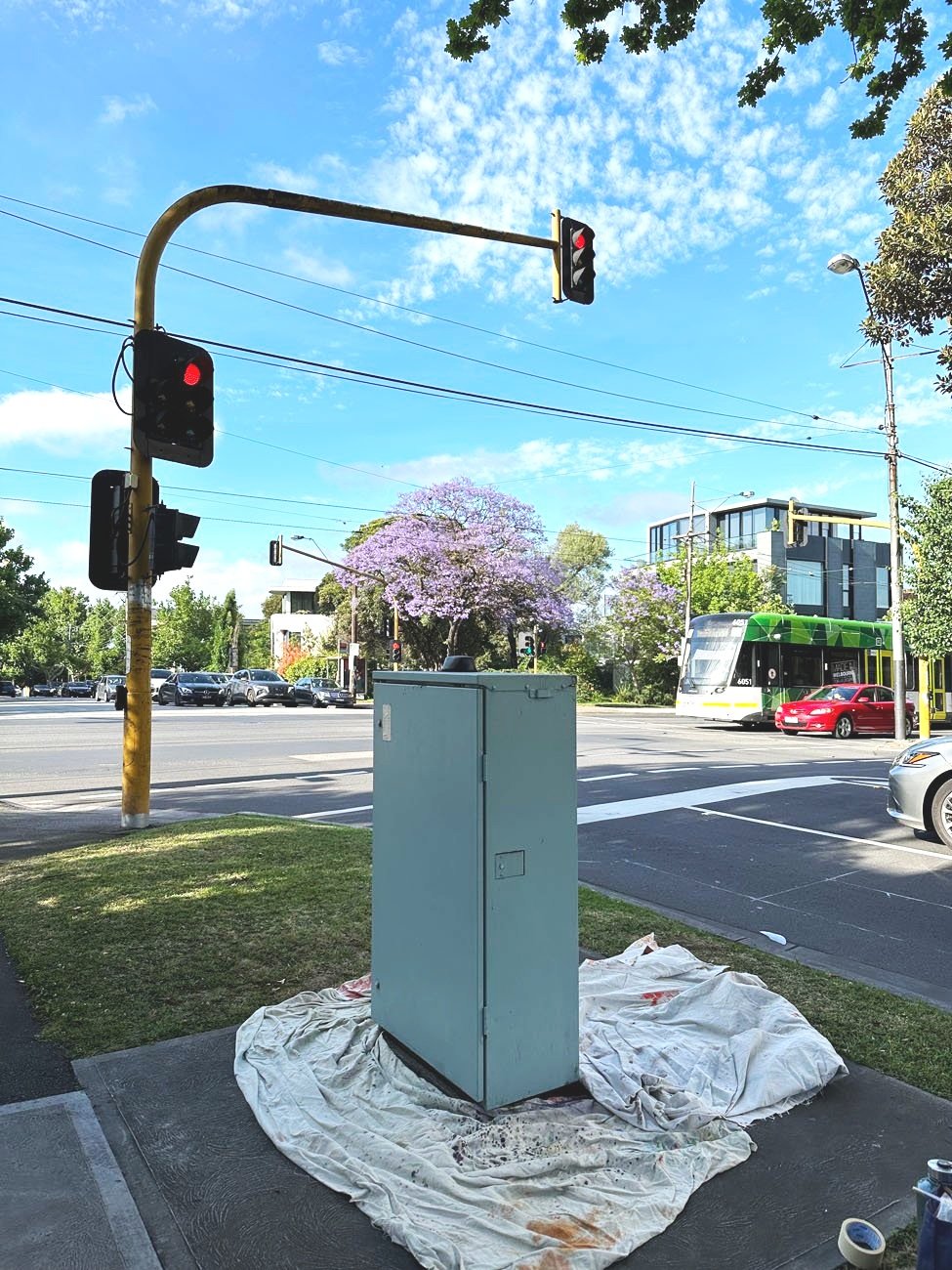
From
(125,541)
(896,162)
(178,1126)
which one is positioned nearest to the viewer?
(178,1126)

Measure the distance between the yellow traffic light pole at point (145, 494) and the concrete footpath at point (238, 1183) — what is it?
5.23m

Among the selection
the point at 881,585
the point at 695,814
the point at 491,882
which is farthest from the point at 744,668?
the point at 881,585

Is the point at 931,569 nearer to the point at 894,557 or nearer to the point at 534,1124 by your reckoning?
the point at 894,557

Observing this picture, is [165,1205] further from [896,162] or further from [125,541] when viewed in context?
[896,162]

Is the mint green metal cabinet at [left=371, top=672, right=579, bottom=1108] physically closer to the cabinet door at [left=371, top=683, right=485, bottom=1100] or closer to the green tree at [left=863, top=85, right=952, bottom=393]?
the cabinet door at [left=371, top=683, right=485, bottom=1100]

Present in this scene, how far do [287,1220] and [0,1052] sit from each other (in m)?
1.75

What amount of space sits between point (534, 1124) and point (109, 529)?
22.4 ft

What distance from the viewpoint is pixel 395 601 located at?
3916 cm

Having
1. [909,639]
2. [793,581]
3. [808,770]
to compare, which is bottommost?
[808,770]

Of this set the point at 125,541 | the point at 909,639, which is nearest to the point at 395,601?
the point at 909,639

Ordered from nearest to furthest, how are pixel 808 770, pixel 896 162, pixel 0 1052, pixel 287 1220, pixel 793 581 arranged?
pixel 287 1220, pixel 0 1052, pixel 896 162, pixel 808 770, pixel 793 581

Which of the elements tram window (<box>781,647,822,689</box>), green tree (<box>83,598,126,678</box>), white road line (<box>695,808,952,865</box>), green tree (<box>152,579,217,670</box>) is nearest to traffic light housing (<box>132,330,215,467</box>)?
white road line (<box>695,808,952,865</box>)

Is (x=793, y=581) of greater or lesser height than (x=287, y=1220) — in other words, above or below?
above

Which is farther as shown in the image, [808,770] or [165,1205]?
[808,770]
